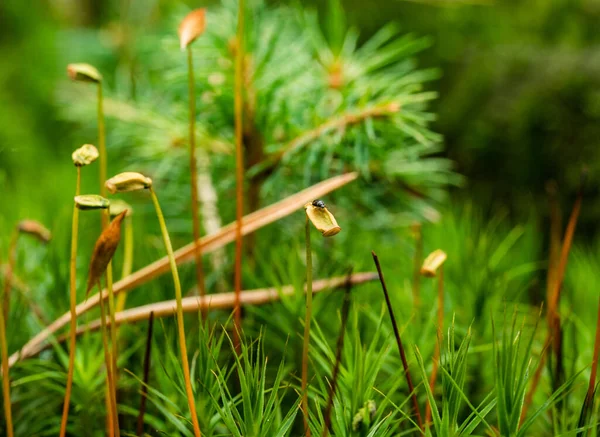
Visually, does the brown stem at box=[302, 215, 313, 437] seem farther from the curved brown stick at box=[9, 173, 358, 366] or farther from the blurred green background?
the blurred green background

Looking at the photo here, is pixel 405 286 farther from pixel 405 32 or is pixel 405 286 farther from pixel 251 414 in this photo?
pixel 405 32

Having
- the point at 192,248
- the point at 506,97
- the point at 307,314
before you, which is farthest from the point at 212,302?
the point at 506,97

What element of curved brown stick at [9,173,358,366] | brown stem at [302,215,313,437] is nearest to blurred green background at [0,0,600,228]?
curved brown stick at [9,173,358,366]

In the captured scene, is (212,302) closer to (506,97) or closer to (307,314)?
(307,314)

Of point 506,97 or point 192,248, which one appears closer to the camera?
point 192,248

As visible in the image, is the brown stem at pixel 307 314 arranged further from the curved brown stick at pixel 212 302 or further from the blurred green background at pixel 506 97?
the blurred green background at pixel 506 97

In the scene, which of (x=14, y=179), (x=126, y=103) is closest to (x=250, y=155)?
(x=126, y=103)

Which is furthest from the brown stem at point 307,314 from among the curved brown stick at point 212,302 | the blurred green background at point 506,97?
the blurred green background at point 506,97
